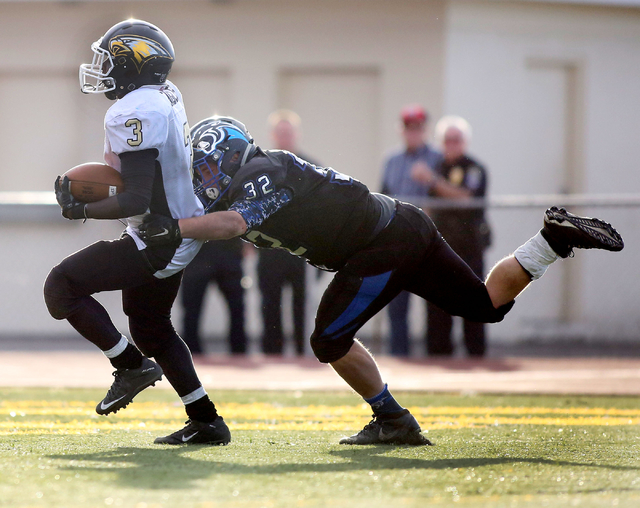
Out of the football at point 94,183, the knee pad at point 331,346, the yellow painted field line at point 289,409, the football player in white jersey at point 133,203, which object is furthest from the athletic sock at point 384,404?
the football at point 94,183

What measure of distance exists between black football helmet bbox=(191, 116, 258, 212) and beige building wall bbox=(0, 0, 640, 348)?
6391mm

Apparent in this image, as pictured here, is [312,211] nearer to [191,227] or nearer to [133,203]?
[191,227]

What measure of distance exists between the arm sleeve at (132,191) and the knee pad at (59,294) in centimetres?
31

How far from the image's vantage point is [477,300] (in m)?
4.33

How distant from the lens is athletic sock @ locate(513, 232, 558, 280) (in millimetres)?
4410

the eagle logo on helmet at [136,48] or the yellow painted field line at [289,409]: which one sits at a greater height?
the eagle logo on helmet at [136,48]

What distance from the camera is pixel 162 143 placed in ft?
12.4

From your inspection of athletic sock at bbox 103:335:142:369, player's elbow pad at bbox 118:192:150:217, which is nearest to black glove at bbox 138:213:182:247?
player's elbow pad at bbox 118:192:150:217

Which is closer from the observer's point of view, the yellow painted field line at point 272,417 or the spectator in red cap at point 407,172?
the yellow painted field line at point 272,417

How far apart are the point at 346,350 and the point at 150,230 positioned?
99 centimetres

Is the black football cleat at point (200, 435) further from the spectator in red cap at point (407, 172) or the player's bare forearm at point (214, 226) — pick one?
the spectator in red cap at point (407, 172)

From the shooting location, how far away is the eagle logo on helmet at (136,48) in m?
3.89

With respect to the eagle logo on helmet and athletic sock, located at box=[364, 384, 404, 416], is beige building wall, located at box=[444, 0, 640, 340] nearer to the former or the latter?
athletic sock, located at box=[364, 384, 404, 416]

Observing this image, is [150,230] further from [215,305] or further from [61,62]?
[61,62]
